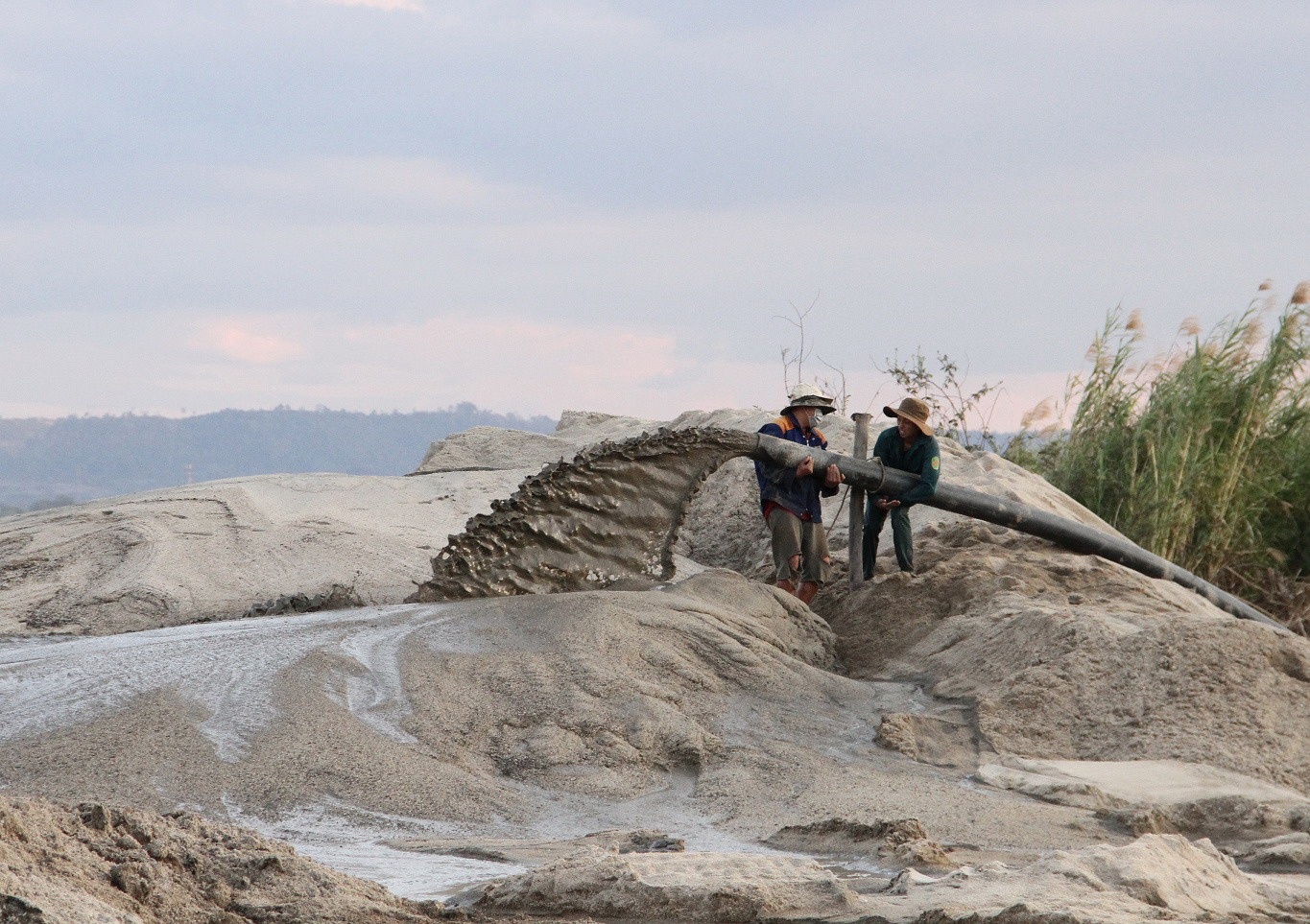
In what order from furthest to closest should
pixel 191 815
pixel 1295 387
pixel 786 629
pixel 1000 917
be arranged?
pixel 1295 387 < pixel 786 629 < pixel 191 815 < pixel 1000 917

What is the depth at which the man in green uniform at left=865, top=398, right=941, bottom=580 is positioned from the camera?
725cm

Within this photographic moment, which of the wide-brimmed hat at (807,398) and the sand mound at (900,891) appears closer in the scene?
the sand mound at (900,891)

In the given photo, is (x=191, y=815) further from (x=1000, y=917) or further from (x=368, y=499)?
(x=368, y=499)

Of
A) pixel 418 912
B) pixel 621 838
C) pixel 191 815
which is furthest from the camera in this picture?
pixel 621 838

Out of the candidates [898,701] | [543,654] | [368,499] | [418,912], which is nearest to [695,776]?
[543,654]

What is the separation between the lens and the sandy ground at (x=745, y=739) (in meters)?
3.18

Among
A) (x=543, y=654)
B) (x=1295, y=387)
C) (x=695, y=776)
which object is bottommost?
(x=695, y=776)

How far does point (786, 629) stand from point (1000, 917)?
3650 millimetres

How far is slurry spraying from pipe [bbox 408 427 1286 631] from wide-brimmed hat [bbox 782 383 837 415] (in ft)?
1.39

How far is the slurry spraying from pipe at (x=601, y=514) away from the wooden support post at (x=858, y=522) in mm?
165

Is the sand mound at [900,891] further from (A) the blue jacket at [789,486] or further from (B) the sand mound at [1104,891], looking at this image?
(A) the blue jacket at [789,486]

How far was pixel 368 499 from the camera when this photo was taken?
9961 mm

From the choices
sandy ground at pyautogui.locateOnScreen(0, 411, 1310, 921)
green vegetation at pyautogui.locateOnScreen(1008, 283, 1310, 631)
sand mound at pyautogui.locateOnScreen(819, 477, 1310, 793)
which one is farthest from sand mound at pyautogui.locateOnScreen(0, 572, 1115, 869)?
green vegetation at pyautogui.locateOnScreen(1008, 283, 1310, 631)

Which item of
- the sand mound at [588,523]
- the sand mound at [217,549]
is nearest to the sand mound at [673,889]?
the sand mound at [588,523]
